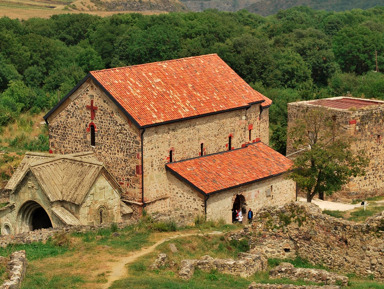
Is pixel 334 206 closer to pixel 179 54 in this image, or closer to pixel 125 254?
pixel 125 254

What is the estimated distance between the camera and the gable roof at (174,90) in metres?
31.7

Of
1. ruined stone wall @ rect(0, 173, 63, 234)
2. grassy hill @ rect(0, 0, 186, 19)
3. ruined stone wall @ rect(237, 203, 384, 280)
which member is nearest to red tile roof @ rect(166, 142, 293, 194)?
ruined stone wall @ rect(237, 203, 384, 280)

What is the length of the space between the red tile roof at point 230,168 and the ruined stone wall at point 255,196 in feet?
1.23

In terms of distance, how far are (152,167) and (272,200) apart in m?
6.54

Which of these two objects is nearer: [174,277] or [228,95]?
[174,277]

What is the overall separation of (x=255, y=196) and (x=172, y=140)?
4734 mm

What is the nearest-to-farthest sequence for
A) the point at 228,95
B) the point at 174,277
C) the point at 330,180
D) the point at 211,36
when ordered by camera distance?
the point at 174,277, the point at 330,180, the point at 228,95, the point at 211,36

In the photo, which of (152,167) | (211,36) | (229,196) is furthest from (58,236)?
(211,36)

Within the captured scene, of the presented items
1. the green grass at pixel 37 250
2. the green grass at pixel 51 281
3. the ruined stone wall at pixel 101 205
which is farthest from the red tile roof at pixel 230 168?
the green grass at pixel 51 281

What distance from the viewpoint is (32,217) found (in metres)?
31.7

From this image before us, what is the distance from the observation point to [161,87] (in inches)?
1315

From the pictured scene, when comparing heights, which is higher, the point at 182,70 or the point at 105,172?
the point at 182,70

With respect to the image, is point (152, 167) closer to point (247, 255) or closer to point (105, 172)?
point (105, 172)

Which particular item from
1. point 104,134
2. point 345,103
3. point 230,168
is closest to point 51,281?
point 104,134
